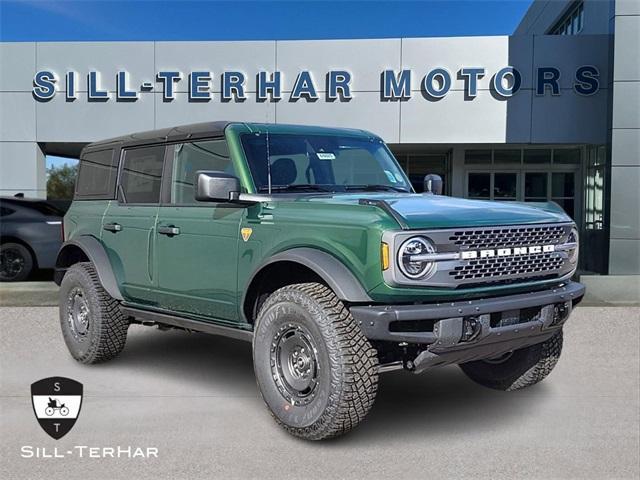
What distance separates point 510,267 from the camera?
4406 millimetres

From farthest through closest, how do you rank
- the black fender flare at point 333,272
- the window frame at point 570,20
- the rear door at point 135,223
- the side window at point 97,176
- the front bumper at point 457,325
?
the window frame at point 570,20 < the side window at point 97,176 < the rear door at point 135,223 < the black fender flare at point 333,272 < the front bumper at point 457,325

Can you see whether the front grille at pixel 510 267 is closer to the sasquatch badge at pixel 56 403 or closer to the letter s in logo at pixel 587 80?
the sasquatch badge at pixel 56 403

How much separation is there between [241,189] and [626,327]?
5.56 meters

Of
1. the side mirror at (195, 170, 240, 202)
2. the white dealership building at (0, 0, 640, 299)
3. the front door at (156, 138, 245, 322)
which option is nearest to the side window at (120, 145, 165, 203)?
the front door at (156, 138, 245, 322)

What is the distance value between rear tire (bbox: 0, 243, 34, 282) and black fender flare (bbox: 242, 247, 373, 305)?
9.65 meters

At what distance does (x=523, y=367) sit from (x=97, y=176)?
4.33 meters

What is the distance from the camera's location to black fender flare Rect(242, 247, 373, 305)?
13.3ft

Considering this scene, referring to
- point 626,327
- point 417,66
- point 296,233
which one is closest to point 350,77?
point 417,66

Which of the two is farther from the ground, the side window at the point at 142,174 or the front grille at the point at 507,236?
the side window at the point at 142,174

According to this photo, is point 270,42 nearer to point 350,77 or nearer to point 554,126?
point 350,77

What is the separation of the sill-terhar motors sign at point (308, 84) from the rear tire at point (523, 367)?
1231 centimetres

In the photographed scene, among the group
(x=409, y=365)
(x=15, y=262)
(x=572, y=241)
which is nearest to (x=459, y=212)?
(x=409, y=365)

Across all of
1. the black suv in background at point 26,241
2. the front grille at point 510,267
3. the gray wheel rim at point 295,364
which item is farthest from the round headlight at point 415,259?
the black suv in background at point 26,241

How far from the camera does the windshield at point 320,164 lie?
516 cm
